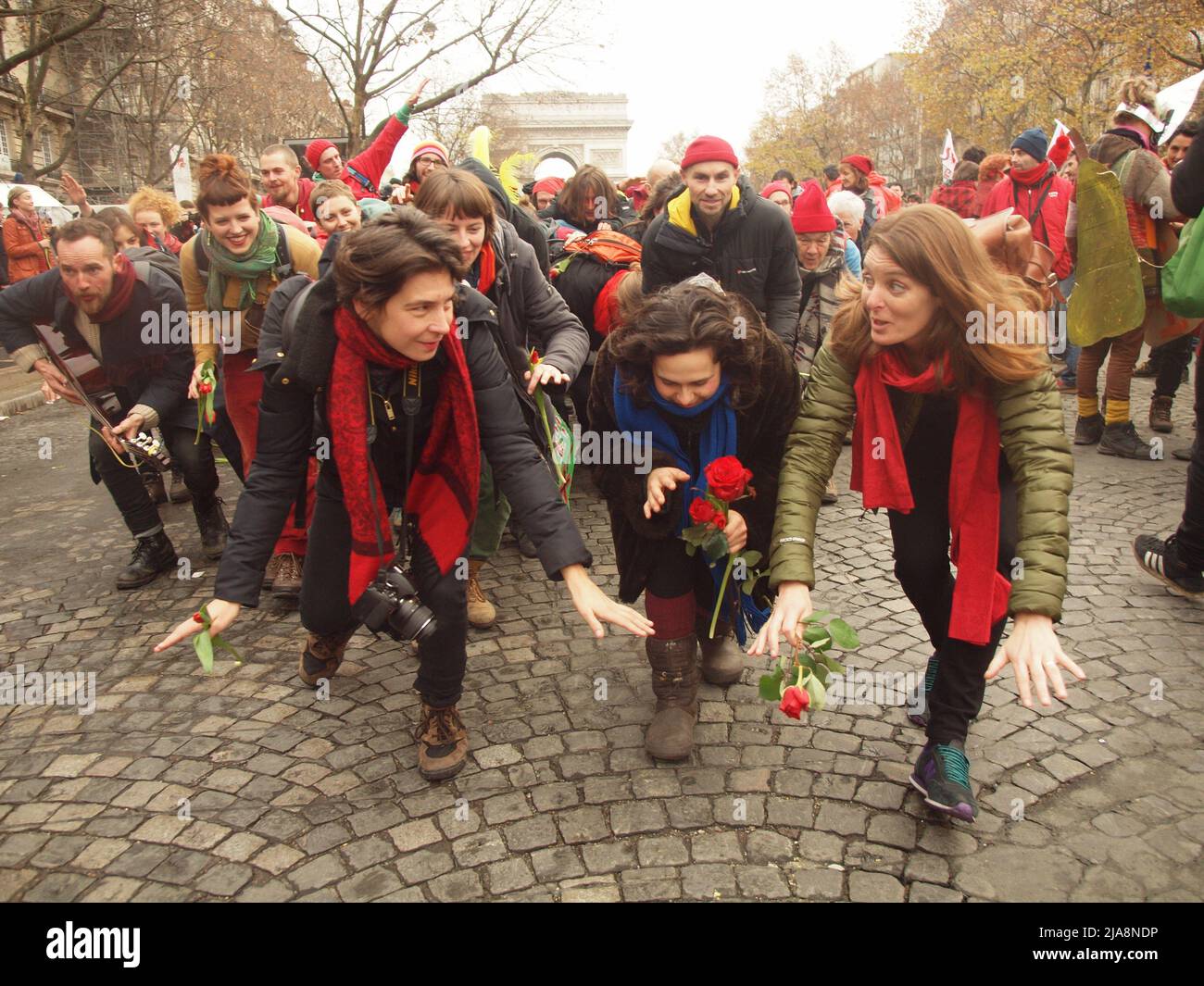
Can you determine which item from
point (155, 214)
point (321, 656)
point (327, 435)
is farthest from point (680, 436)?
point (155, 214)

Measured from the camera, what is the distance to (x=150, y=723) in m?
3.62

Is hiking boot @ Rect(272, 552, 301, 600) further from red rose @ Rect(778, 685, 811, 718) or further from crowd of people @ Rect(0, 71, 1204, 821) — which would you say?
red rose @ Rect(778, 685, 811, 718)

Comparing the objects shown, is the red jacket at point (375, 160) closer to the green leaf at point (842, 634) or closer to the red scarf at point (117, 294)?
the red scarf at point (117, 294)

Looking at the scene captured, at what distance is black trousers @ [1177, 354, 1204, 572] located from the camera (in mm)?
4117

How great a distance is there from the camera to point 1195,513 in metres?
4.15

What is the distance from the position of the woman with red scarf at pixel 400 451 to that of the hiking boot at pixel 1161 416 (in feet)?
19.5

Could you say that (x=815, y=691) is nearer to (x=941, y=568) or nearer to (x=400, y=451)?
(x=941, y=568)

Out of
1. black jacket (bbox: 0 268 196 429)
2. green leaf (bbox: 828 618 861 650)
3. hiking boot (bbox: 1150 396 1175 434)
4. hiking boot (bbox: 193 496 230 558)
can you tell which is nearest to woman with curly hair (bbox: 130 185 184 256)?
black jacket (bbox: 0 268 196 429)

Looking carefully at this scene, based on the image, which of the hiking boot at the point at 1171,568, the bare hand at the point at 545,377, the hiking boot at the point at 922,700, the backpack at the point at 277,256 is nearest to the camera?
the hiking boot at the point at 922,700

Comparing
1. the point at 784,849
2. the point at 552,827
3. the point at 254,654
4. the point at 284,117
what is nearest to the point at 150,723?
the point at 254,654

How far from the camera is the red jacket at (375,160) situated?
6.79m

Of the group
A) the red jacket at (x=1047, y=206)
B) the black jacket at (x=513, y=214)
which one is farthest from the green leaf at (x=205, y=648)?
the red jacket at (x=1047, y=206)

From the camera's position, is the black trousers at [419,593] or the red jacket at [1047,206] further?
the red jacket at [1047,206]

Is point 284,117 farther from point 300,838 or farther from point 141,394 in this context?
point 300,838
